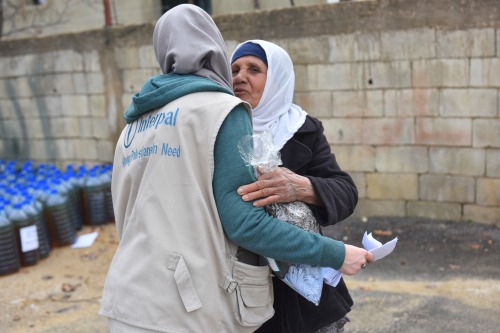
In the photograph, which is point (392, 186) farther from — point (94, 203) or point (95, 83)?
point (95, 83)

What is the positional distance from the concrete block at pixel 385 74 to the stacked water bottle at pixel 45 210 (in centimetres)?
322

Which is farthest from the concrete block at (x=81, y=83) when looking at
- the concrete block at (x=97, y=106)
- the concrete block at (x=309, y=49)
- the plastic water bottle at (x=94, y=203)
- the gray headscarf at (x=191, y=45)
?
the gray headscarf at (x=191, y=45)

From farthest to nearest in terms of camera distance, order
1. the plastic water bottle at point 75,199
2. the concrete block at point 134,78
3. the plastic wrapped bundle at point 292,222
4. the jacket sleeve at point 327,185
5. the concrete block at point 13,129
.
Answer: the concrete block at point 13,129
the concrete block at point 134,78
the plastic water bottle at point 75,199
the jacket sleeve at point 327,185
the plastic wrapped bundle at point 292,222

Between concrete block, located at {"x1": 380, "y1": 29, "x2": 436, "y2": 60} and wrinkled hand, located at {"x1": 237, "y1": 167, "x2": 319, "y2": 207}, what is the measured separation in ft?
12.6

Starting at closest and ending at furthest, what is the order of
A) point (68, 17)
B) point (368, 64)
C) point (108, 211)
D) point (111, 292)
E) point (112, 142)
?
point (111, 292) → point (368, 64) → point (108, 211) → point (112, 142) → point (68, 17)

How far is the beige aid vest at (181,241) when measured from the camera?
1.55 meters

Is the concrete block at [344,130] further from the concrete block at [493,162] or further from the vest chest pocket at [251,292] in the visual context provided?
the vest chest pocket at [251,292]

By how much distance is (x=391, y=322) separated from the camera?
3811mm

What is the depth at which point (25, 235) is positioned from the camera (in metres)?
5.28

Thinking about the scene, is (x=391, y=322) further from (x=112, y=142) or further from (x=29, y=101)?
(x=29, y=101)

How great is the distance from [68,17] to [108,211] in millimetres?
5937

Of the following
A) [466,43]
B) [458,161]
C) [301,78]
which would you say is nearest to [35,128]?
[301,78]

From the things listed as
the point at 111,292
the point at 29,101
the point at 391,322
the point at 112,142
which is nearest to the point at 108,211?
the point at 112,142

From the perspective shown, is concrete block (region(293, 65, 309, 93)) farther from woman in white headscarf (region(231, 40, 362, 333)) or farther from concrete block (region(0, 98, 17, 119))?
concrete block (region(0, 98, 17, 119))
